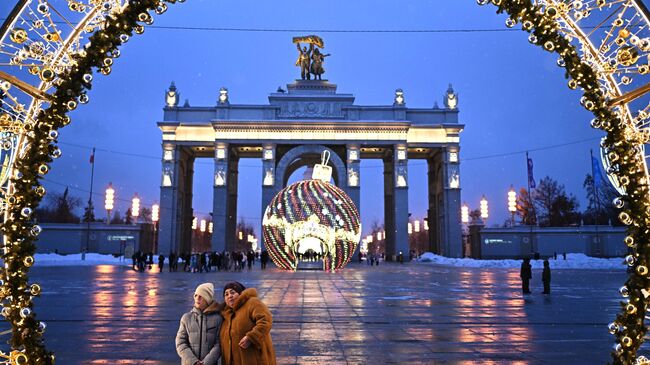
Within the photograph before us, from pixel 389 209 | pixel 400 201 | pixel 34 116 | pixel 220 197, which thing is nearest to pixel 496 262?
pixel 400 201

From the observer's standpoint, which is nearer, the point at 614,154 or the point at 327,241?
the point at 614,154

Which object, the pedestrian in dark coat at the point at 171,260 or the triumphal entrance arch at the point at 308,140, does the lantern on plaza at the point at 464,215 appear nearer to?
the triumphal entrance arch at the point at 308,140

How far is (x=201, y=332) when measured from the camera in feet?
14.9

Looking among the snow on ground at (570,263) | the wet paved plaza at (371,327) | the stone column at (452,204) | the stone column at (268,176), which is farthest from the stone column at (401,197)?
the wet paved plaza at (371,327)

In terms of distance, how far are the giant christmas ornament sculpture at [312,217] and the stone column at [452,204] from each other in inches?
1079

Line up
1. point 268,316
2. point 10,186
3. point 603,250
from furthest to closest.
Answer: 1. point 603,250
2. point 10,186
3. point 268,316

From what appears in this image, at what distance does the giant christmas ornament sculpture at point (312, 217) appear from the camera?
3173 centimetres

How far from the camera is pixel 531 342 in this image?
8.64 m

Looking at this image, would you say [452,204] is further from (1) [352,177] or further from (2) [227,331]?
(2) [227,331]

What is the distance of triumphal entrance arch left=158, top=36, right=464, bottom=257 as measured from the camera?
56.1m

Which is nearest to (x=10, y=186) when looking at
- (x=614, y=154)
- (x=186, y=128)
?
(x=614, y=154)

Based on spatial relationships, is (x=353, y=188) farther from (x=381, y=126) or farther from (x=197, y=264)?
(x=197, y=264)

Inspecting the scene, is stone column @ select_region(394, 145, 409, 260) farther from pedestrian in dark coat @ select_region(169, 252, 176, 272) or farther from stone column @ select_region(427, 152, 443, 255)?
pedestrian in dark coat @ select_region(169, 252, 176, 272)

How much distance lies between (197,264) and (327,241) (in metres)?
8.98
